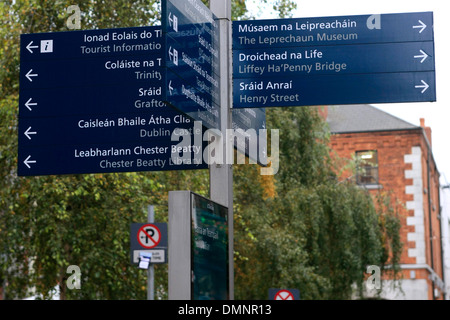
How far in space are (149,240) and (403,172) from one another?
28.2 meters

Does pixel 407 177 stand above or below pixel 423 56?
above

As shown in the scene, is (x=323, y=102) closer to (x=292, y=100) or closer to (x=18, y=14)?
(x=292, y=100)

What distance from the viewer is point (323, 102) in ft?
23.3

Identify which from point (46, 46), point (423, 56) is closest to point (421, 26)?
point (423, 56)

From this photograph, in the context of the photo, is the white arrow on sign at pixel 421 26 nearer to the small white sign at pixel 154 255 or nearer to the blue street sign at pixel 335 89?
the blue street sign at pixel 335 89

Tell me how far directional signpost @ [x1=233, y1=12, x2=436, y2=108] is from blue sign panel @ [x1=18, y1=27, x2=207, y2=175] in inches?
26.5

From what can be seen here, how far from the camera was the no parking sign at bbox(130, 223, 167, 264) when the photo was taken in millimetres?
15164

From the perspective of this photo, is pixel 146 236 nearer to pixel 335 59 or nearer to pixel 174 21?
pixel 335 59

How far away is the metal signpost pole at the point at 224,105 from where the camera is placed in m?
6.73

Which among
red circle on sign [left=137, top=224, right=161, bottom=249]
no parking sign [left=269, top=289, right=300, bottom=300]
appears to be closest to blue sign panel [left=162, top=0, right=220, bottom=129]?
red circle on sign [left=137, top=224, right=161, bottom=249]

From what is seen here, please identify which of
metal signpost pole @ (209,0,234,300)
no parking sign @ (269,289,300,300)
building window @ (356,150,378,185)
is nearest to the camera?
metal signpost pole @ (209,0,234,300)

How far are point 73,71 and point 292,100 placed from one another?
182cm

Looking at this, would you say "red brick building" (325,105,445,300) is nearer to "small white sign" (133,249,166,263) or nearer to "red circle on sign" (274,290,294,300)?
"red circle on sign" (274,290,294,300)

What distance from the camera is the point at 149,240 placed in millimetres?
15156
